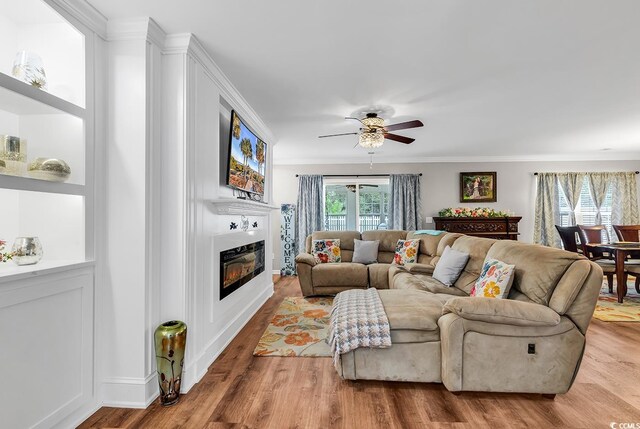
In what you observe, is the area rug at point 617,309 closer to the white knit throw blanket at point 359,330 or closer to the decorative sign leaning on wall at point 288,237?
the white knit throw blanket at point 359,330

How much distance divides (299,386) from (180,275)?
115 centimetres

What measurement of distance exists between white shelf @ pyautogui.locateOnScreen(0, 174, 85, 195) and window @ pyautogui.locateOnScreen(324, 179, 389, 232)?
510 centimetres

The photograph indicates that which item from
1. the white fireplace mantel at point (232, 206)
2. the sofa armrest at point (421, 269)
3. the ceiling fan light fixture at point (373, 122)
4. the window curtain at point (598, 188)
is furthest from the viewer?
the window curtain at point (598, 188)

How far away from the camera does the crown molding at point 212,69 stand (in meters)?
2.11

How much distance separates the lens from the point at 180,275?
2.11 meters

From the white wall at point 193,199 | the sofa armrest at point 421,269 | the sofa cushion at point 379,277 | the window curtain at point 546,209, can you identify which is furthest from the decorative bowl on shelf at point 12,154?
the window curtain at point 546,209

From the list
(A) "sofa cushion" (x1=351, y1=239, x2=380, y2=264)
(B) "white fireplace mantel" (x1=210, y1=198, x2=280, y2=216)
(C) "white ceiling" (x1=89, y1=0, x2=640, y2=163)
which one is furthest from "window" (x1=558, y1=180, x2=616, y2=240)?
(B) "white fireplace mantel" (x1=210, y1=198, x2=280, y2=216)

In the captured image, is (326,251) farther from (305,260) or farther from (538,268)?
(538,268)

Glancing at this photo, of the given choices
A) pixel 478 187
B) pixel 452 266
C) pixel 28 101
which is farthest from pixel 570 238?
pixel 28 101

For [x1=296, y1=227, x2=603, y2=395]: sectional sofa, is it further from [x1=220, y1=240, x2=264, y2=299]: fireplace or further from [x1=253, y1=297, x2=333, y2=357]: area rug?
[x1=220, y1=240, x2=264, y2=299]: fireplace

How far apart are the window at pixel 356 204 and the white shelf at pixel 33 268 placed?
511 centimetres

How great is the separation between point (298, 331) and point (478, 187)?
5114 millimetres

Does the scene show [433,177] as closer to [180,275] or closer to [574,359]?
[574,359]

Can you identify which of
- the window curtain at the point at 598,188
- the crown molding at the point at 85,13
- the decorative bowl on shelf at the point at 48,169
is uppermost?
the crown molding at the point at 85,13
